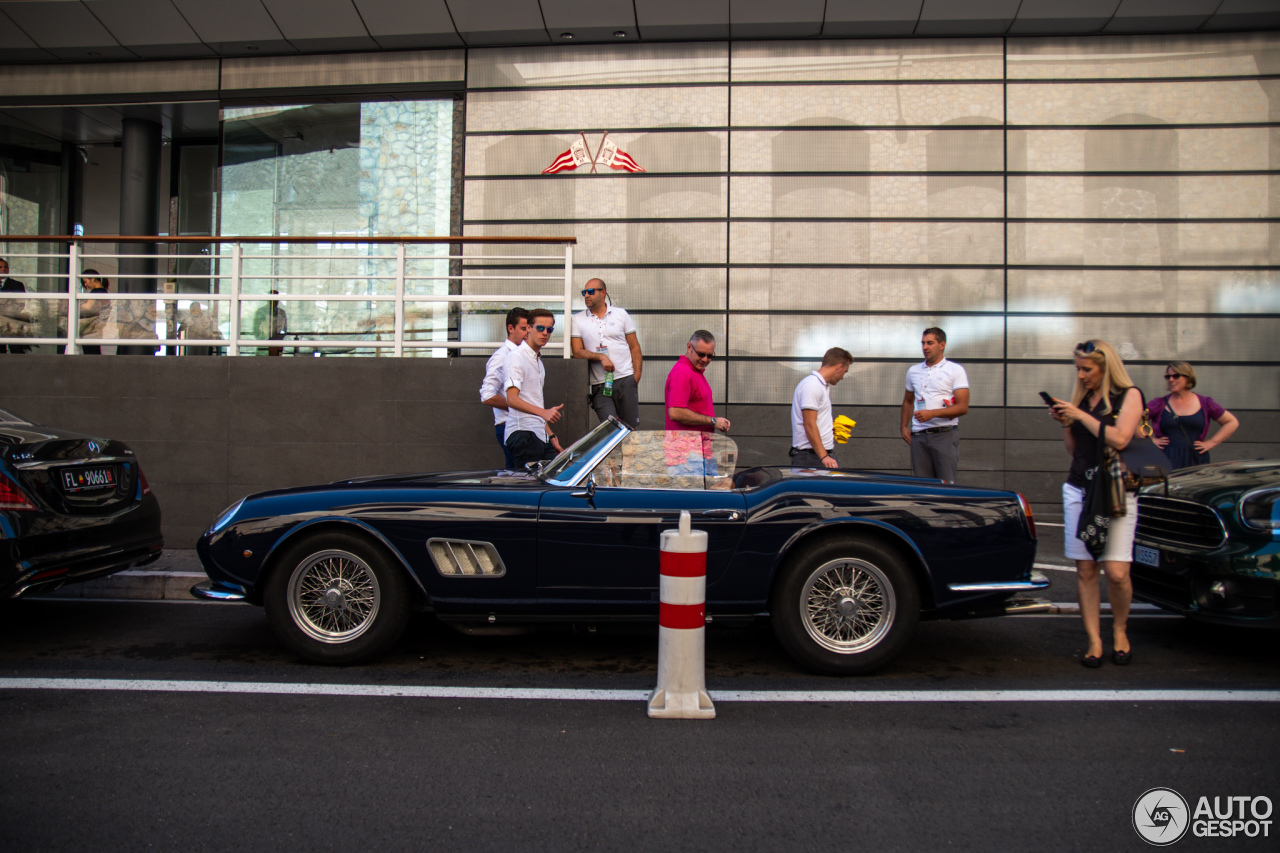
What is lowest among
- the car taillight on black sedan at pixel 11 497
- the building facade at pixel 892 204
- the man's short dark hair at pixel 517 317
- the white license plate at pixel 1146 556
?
the white license plate at pixel 1146 556

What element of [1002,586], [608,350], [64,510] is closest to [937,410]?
[1002,586]

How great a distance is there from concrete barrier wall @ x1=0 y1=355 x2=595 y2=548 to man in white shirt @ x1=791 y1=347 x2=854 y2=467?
2517mm

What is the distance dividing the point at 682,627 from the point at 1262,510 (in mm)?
3248

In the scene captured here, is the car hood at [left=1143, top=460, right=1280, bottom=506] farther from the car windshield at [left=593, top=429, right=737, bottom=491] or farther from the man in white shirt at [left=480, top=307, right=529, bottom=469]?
the man in white shirt at [left=480, top=307, right=529, bottom=469]

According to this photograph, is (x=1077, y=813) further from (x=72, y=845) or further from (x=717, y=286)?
(x=717, y=286)

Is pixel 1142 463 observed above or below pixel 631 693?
above

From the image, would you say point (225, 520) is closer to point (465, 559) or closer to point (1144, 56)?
point (465, 559)

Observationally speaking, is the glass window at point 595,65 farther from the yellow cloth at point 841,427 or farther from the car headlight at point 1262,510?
the car headlight at point 1262,510

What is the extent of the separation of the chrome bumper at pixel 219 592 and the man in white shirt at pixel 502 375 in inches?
102

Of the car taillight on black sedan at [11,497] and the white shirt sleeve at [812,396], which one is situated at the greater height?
the white shirt sleeve at [812,396]

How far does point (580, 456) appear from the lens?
14.8ft

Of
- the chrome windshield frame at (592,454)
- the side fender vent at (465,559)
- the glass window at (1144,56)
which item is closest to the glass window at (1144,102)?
the glass window at (1144,56)

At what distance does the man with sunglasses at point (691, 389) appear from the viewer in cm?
595

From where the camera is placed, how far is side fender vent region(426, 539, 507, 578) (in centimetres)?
416
